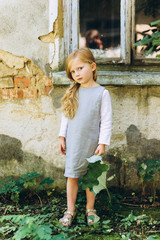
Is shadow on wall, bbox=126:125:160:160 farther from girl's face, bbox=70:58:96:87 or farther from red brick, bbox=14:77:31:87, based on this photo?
red brick, bbox=14:77:31:87

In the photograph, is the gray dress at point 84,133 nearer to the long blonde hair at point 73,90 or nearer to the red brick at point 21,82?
the long blonde hair at point 73,90

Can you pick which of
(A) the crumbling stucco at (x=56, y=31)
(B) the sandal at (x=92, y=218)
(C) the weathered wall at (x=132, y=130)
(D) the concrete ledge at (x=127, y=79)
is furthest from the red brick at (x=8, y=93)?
(B) the sandal at (x=92, y=218)

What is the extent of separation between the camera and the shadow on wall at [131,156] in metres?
2.90

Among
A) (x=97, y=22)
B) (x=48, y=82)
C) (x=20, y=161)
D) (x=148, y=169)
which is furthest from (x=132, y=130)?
(x=97, y=22)

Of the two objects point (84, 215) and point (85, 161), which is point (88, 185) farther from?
point (84, 215)

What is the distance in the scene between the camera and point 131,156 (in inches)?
115

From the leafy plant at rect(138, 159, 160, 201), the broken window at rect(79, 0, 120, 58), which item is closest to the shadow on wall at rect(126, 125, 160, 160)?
the leafy plant at rect(138, 159, 160, 201)

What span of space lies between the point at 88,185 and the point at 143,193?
32.8 inches

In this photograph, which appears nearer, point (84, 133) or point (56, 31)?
point (84, 133)

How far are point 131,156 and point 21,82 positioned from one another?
136 centimetres

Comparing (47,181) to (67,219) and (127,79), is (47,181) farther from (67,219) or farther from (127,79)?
(127,79)

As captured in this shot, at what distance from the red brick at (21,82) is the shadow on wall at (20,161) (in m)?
0.56

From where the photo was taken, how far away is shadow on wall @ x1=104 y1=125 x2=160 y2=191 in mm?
2902

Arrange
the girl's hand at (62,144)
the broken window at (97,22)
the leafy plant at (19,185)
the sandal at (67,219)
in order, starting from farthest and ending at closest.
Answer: the broken window at (97,22), the leafy plant at (19,185), the girl's hand at (62,144), the sandal at (67,219)
